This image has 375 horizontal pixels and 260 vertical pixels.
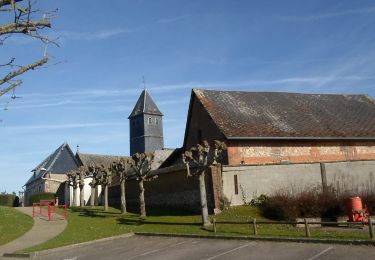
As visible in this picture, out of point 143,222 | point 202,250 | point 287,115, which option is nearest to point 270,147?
point 287,115

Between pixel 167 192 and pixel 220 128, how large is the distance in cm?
562

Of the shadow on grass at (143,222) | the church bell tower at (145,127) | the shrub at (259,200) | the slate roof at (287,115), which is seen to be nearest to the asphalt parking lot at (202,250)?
the shadow on grass at (143,222)

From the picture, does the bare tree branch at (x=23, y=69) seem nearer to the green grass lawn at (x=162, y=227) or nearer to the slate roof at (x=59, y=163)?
the green grass lawn at (x=162, y=227)

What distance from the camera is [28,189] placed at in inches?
2357

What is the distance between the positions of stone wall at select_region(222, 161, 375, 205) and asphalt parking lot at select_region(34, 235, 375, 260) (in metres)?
7.42

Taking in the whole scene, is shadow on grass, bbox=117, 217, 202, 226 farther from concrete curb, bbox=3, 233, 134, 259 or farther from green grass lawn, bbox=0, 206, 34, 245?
green grass lawn, bbox=0, 206, 34, 245

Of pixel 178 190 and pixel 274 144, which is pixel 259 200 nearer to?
pixel 178 190

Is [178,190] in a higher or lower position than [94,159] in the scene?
lower

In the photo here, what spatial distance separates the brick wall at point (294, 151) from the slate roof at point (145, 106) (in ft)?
128

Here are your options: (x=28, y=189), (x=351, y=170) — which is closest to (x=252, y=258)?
(x=351, y=170)

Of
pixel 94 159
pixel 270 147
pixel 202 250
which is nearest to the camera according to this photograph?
pixel 202 250

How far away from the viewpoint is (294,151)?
100 ft

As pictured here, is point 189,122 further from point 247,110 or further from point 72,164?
point 72,164

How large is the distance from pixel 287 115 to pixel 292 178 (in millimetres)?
8834
